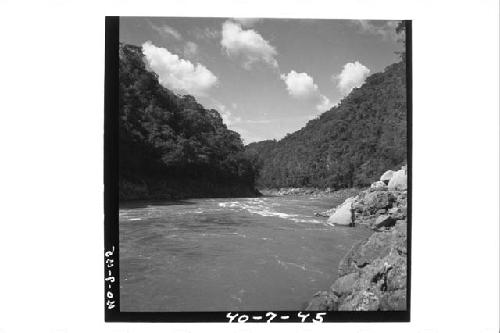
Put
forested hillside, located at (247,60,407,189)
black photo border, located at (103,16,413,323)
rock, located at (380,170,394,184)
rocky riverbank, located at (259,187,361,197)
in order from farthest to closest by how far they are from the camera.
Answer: rocky riverbank, located at (259,187,361,197), rock, located at (380,170,394,184), forested hillside, located at (247,60,407,189), black photo border, located at (103,16,413,323)

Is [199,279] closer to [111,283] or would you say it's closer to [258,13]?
[111,283]

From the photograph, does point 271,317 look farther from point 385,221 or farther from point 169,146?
point 169,146

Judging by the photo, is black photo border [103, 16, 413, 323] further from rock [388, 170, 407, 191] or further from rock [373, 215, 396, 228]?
rock [373, 215, 396, 228]

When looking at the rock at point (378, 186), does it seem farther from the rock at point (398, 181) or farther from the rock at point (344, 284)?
the rock at point (344, 284)

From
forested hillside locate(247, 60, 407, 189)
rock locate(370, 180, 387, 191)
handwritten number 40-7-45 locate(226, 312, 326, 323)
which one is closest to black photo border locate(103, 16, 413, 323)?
handwritten number 40-7-45 locate(226, 312, 326, 323)

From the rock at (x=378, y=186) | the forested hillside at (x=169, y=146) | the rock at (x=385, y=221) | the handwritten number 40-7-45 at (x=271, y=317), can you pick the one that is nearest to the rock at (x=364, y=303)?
the handwritten number 40-7-45 at (x=271, y=317)

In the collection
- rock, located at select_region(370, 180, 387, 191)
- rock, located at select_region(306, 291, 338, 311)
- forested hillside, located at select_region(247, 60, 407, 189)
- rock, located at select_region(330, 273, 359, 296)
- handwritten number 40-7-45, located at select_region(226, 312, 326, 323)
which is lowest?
handwritten number 40-7-45, located at select_region(226, 312, 326, 323)
